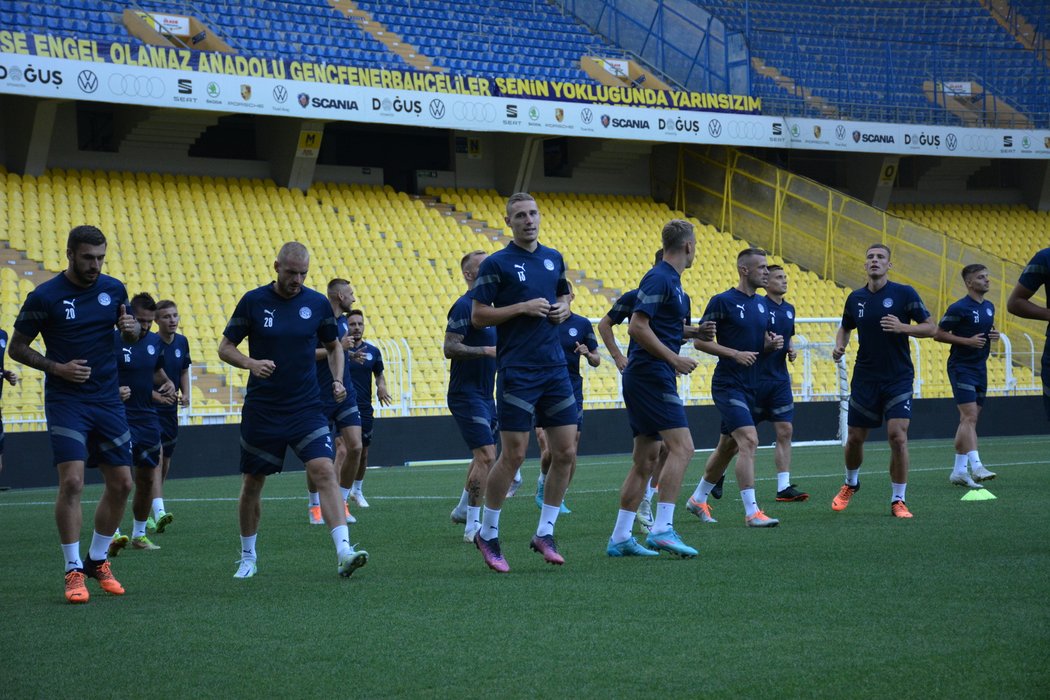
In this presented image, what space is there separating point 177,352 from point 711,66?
2385 centimetres

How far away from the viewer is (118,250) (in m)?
25.7

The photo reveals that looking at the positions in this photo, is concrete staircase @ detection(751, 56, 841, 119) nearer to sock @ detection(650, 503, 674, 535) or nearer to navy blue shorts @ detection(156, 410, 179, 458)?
navy blue shorts @ detection(156, 410, 179, 458)

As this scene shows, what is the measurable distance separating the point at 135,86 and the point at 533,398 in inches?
759

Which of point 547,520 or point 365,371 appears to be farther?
point 365,371

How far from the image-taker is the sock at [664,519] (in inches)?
357

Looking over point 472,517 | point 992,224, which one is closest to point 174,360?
point 472,517

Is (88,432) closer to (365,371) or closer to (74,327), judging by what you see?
(74,327)

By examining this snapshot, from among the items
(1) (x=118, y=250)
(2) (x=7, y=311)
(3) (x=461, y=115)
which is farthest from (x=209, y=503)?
(3) (x=461, y=115)

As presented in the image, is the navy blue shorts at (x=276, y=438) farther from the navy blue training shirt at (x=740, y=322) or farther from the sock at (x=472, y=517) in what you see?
the navy blue training shirt at (x=740, y=322)

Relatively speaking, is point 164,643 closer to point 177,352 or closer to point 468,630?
point 468,630

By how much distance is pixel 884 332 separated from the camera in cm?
1173

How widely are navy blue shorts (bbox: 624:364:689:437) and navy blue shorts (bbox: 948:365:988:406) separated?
695 centimetres

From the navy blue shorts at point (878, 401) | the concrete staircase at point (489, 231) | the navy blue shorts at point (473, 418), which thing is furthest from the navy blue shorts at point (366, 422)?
the concrete staircase at point (489, 231)

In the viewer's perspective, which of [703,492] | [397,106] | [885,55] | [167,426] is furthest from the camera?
[885,55]
